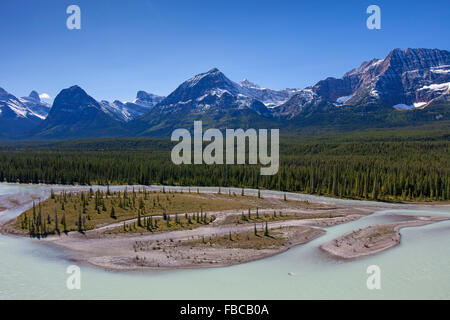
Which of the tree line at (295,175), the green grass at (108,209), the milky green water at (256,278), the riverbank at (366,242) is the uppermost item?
the tree line at (295,175)

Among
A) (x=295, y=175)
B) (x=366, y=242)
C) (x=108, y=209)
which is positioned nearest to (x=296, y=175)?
(x=295, y=175)

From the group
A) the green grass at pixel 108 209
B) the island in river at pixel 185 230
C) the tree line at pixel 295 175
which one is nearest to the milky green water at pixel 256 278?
the island in river at pixel 185 230

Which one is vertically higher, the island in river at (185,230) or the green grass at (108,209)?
the green grass at (108,209)

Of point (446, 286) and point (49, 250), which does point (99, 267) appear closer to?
point (49, 250)

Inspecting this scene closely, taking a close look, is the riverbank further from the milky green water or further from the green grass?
the green grass

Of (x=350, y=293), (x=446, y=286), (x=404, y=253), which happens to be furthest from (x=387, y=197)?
(x=350, y=293)

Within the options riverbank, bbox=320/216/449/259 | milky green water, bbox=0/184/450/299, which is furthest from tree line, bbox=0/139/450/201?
milky green water, bbox=0/184/450/299

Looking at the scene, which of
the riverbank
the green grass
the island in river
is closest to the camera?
the island in river

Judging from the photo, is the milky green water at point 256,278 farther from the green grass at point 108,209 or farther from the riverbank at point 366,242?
the green grass at point 108,209
